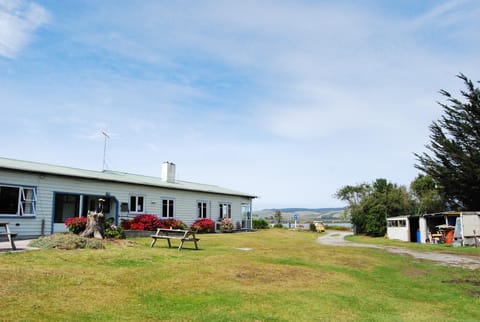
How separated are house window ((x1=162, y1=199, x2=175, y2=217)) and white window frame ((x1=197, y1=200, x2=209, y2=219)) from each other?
2869 mm

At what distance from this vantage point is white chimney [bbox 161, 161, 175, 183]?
31.1m

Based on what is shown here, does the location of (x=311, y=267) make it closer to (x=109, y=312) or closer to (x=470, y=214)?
(x=109, y=312)

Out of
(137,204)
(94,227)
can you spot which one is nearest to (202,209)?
(137,204)

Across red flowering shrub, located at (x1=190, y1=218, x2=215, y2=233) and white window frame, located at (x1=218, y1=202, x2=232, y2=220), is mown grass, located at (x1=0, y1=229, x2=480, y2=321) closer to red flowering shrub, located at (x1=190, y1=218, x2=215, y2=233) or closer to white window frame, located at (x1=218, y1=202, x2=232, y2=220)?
red flowering shrub, located at (x1=190, y1=218, x2=215, y2=233)

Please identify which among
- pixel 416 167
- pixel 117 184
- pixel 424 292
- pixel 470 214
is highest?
pixel 416 167

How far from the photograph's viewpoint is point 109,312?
5.84 metres

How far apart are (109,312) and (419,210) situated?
37365 mm

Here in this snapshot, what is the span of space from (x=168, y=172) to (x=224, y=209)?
6.04 metres

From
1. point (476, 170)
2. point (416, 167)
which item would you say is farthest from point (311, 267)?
point (416, 167)

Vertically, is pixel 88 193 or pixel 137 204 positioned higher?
pixel 88 193

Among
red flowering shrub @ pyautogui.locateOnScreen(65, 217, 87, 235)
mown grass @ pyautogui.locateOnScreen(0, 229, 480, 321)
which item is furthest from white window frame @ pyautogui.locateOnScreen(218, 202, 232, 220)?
mown grass @ pyautogui.locateOnScreen(0, 229, 480, 321)

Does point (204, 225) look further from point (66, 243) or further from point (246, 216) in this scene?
point (66, 243)

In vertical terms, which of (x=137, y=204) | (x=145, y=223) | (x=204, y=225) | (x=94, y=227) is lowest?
(x=204, y=225)

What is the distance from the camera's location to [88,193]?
22.5 metres
